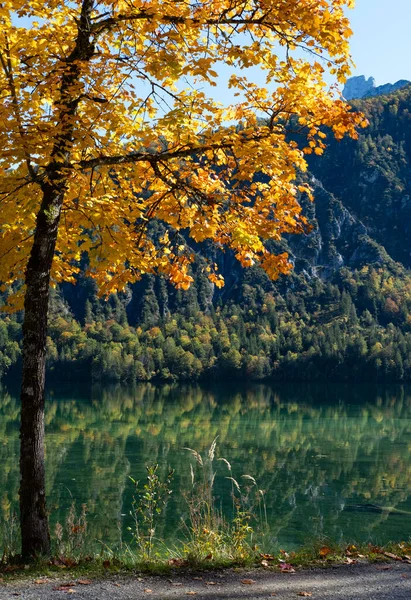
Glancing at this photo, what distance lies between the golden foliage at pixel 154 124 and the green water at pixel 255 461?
3.62m

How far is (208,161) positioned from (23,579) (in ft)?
16.2

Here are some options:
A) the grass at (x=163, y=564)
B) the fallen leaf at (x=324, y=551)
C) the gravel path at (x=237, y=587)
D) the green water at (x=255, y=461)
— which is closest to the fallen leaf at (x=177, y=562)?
the grass at (x=163, y=564)

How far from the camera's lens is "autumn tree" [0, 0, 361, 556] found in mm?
6672

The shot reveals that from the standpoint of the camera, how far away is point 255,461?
3588 centimetres

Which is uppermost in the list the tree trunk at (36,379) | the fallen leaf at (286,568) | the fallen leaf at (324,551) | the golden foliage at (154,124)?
the golden foliage at (154,124)

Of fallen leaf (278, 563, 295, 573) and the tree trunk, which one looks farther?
the tree trunk

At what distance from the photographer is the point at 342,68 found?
7059 millimetres

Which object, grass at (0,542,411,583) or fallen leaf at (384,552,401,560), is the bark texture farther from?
fallen leaf at (384,552,401,560)

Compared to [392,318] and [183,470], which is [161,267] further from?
[392,318]

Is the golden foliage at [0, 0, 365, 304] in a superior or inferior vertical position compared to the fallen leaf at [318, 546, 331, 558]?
superior

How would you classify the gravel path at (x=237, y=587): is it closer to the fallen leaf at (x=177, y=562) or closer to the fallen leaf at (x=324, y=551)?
the fallen leaf at (x=177, y=562)

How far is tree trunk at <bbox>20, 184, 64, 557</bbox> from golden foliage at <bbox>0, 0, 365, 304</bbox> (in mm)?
185

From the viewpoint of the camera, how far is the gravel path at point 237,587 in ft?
19.0

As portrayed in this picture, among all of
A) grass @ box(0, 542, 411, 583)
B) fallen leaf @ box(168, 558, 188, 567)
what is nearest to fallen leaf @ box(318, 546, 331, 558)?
grass @ box(0, 542, 411, 583)
